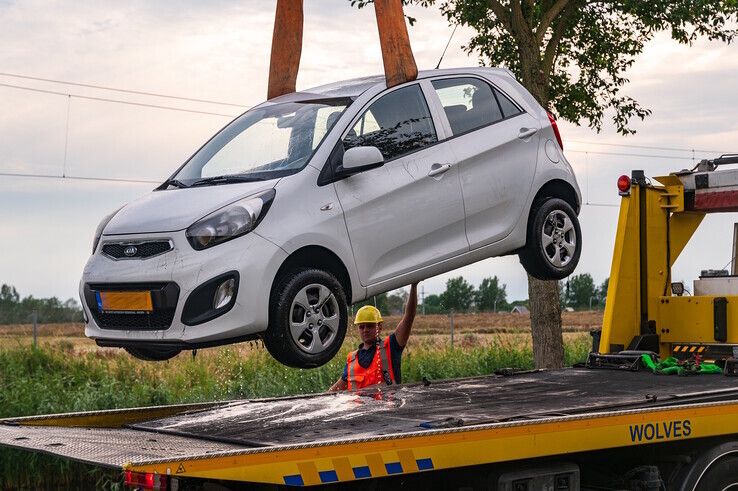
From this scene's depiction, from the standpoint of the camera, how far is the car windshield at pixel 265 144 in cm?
603

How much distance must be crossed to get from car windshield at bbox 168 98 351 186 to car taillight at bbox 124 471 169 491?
A: 5.38 feet

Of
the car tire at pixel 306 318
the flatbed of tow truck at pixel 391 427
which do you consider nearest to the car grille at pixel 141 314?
the car tire at pixel 306 318

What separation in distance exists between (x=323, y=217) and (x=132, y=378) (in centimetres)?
903

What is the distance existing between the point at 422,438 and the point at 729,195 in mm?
4861

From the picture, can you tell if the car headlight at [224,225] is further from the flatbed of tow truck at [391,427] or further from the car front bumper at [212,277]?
the flatbed of tow truck at [391,427]

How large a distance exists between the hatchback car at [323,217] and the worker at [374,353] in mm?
1538

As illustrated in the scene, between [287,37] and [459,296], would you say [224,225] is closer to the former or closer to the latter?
[287,37]

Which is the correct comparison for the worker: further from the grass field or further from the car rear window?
the grass field

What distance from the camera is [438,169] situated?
20.9 ft

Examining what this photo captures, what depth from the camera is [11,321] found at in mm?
23375

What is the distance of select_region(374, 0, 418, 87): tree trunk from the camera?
6273mm

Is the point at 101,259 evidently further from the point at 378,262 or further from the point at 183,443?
the point at 378,262

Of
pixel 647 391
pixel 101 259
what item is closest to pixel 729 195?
pixel 647 391

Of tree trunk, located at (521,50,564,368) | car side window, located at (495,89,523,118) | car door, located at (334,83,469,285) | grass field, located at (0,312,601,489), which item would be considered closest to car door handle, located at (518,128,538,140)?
car side window, located at (495,89,523,118)
